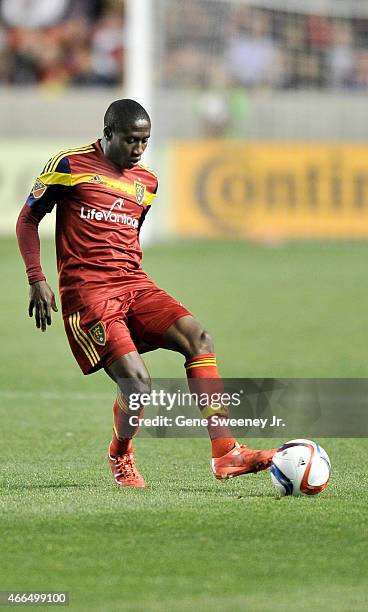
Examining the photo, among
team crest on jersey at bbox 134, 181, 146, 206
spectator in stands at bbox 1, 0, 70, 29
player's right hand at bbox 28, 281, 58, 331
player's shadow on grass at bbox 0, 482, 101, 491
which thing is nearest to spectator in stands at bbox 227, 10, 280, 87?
spectator in stands at bbox 1, 0, 70, 29

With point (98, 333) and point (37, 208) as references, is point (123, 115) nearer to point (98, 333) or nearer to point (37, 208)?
point (37, 208)

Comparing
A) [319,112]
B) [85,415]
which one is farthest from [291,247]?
[85,415]

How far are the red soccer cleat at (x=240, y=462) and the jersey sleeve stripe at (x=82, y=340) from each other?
77cm

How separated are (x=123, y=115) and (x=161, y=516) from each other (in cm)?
203

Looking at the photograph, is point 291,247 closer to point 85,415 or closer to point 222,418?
point 85,415

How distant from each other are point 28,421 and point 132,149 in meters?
3.06

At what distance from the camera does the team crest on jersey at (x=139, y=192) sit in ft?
22.4

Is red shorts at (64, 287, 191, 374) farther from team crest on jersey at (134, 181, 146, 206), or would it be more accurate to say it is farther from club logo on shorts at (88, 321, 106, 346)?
team crest on jersey at (134, 181, 146, 206)

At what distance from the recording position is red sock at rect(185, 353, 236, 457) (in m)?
6.30

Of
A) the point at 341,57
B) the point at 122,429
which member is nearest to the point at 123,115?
the point at 122,429

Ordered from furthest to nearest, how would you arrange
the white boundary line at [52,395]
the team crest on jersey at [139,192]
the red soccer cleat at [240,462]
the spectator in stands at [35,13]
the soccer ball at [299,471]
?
the spectator in stands at [35,13], the white boundary line at [52,395], the team crest on jersey at [139,192], the red soccer cleat at [240,462], the soccer ball at [299,471]

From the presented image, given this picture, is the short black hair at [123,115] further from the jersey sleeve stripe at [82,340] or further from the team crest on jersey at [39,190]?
the jersey sleeve stripe at [82,340]

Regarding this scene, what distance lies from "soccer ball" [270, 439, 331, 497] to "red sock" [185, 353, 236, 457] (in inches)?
12.4

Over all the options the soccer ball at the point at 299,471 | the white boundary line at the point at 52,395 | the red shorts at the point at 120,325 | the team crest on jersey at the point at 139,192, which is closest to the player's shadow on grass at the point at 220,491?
the soccer ball at the point at 299,471
